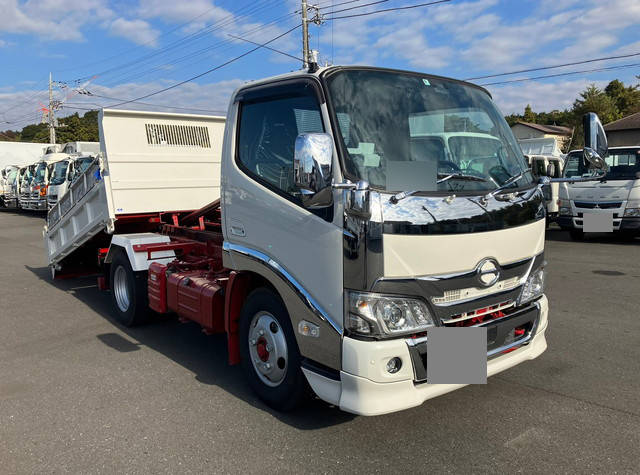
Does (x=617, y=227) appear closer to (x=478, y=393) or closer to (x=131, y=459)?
(x=478, y=393)

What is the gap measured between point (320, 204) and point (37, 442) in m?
2.38

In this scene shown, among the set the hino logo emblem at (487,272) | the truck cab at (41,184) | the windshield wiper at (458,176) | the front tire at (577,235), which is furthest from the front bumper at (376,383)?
the truck cab at (41,184)

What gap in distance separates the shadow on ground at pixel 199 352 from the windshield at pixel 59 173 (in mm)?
15444

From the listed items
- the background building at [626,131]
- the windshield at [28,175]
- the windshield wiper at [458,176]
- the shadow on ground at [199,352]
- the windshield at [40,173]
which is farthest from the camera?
the background building at [626,131]

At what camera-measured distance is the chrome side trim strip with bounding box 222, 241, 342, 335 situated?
3094mm

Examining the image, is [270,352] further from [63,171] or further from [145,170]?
[63,171]

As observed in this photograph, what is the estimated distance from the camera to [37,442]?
3.42 m

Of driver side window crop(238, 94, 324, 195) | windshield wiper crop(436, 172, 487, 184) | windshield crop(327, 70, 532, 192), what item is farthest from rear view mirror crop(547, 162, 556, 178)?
driver side window crop(238, 94, 324, 195)

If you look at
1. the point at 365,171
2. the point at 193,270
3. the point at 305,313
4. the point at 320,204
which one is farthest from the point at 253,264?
the point at 193,270

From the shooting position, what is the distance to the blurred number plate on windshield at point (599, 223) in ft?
35.1

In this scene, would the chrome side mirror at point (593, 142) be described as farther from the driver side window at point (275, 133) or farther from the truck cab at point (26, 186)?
the truck cab at point (26, 186)

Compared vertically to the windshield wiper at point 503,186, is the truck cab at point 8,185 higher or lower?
lower

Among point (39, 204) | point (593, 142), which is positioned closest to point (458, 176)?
point (593, 142)

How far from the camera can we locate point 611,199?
35.7ft
